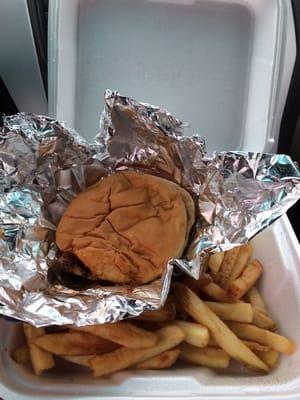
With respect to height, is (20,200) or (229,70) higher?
(229,70)

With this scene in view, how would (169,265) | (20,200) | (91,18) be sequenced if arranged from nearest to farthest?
1. (169,265)
2. (20,200)
3. (91,18)

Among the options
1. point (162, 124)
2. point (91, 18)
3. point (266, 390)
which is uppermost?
point (91, 18)

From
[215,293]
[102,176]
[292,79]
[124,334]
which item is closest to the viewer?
[124,334]

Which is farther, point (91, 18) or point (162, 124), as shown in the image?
point (91, 18)

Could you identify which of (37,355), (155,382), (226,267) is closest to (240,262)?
(226,267)

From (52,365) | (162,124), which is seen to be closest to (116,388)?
(52,365)

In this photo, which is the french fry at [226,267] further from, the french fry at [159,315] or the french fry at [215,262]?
the french fry at [159,315]

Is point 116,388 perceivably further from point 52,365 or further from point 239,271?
point 239,271

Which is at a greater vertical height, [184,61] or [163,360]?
A: [184,61]

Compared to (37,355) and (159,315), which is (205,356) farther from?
(37,355)
